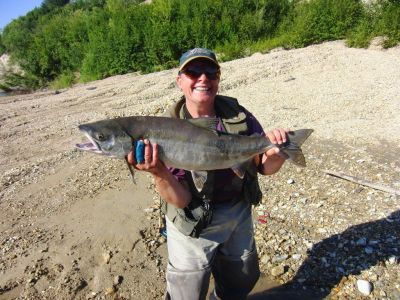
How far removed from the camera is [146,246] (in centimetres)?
580

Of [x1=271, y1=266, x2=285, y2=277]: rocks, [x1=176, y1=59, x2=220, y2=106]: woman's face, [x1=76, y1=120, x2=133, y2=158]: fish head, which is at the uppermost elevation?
[x1=176, y1=59, x2=220, y2=106]: woman's face

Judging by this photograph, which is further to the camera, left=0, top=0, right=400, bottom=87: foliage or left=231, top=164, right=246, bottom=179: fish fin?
left=0, top=0, right=400, bottom=87: foliage

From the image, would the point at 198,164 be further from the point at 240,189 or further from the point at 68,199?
the point at 68,199

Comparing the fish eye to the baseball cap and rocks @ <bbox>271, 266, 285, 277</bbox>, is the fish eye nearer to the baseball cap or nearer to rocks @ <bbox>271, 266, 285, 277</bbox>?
the baseball cap

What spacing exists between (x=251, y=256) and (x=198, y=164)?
119 centimetres

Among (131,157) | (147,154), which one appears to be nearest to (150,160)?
(147,154)

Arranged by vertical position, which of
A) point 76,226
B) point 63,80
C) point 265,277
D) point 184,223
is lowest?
point 63,80

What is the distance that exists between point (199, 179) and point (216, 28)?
70.3 feet

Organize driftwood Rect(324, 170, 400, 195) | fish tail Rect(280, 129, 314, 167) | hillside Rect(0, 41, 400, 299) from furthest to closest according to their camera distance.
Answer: driftwood Rect(324, 170, 400, 195) < hillside Rect(0, 41, 400, 299) < fish tail Rect(280, 129, 314, 167)

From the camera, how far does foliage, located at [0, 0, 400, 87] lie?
18734 millimetres

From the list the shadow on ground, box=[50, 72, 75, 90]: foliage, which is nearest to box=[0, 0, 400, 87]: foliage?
box=[50, 72, 75, 90]: foliage

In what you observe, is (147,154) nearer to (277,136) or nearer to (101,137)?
(101,137)

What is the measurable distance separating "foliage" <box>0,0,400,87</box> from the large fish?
612 inches

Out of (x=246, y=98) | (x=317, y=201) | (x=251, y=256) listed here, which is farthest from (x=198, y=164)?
(x=246, y=98)
